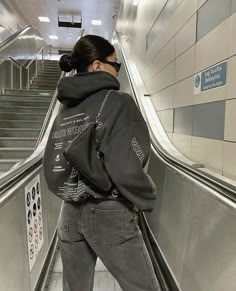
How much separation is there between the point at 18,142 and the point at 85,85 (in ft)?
12.5

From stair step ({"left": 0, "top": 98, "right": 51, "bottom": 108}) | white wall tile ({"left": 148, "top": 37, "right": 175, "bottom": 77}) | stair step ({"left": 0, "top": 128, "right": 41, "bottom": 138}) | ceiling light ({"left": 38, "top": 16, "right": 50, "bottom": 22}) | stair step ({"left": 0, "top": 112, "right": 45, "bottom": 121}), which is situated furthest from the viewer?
ceiling light ({"left": 38, "top": 16, "right": 50, "bottom": 22})

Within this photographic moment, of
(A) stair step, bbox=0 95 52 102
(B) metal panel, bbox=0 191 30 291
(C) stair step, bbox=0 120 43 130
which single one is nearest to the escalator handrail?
(B) metal panel, bbox=0 191 30 291

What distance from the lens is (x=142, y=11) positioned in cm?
614

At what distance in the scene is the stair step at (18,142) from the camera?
4.78 m

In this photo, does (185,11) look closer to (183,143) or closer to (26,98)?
(183,143)

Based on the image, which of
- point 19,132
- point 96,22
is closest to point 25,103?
point 19,132

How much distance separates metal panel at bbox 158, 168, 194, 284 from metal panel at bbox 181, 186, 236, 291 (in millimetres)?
118

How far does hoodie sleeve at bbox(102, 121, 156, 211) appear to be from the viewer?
112 cm

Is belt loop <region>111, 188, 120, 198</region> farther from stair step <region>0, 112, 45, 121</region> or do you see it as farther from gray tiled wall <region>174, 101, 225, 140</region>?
stair step <region>0, 112, 45, 121</region>

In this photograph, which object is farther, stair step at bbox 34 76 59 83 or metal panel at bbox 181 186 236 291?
stair step at bbox 34 76 59 83

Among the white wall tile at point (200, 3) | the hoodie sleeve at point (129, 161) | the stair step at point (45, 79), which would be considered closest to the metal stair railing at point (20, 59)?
the stair step at point (45, 79)

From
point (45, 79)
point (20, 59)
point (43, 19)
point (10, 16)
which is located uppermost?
point (43, 19)

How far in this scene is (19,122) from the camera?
17.7 ft

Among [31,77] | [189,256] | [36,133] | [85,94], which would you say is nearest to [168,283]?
[189,256]
